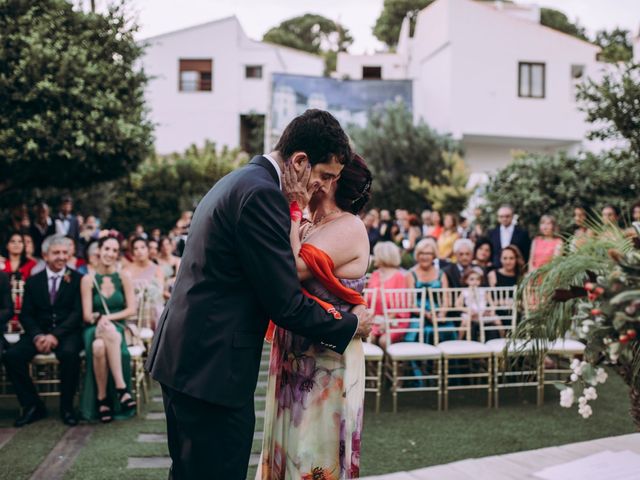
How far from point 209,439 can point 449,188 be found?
54.4 ft

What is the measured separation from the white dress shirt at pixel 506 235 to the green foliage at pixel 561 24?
103 ft

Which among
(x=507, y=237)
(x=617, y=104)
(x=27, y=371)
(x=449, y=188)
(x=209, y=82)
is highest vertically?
(x=209, y=82)

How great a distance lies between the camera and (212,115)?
28.6 meters

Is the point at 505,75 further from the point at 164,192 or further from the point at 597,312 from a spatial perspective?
the point at 597,312

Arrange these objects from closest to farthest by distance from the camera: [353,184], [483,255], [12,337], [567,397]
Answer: [567,397]
[353,184]
[12,337]
[483,255]

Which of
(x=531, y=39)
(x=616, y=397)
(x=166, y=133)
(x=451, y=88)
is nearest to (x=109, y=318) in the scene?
(x=616, y=397)

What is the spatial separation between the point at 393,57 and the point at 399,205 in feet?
43.6

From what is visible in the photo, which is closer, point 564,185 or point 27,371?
point 27,371

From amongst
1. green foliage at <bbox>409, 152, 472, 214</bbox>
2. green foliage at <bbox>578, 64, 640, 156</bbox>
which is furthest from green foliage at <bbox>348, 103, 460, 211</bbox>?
green foliage at <bbox>578, 64, 640, 156</bbox>

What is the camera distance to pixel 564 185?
1234 centimetres

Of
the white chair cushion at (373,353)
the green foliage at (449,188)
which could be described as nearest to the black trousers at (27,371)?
the white chair cushion at (373,353)

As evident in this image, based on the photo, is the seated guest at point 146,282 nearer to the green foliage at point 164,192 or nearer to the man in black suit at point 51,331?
the man in black suit at point 51,331

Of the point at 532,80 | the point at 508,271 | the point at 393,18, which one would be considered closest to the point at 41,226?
the point at 508,271

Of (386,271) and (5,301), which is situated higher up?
(386,271)
